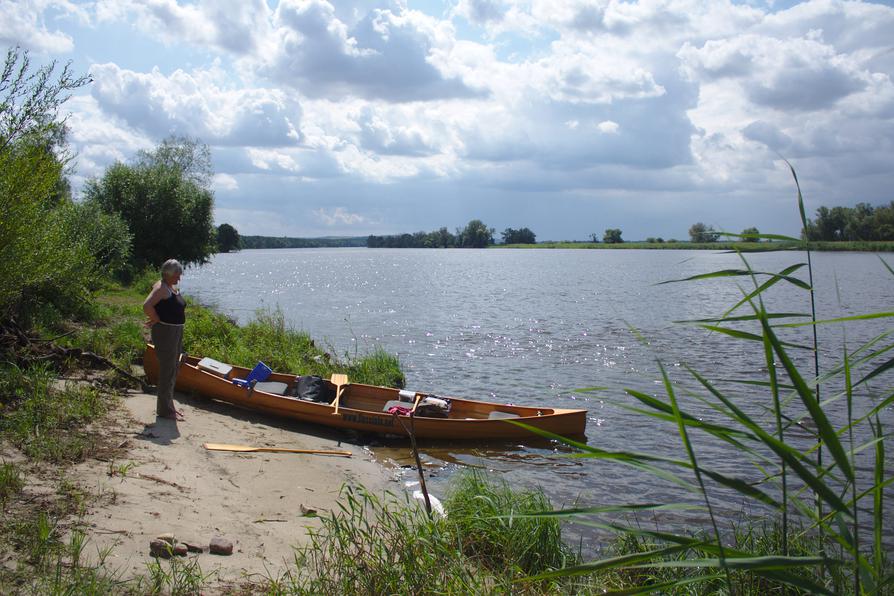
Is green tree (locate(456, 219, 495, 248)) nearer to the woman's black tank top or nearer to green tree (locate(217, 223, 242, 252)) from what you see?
green tree (locate(217, 223, 242, 252))

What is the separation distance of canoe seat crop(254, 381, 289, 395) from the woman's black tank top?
10.2 ft

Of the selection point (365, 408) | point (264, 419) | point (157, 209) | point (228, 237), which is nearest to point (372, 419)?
point (365, 408)

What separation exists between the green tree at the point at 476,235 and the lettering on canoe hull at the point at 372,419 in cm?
15902

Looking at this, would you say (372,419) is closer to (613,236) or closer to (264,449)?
(264,449)

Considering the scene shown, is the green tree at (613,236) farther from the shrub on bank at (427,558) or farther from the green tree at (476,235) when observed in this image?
the shrub on bank at (427,558)

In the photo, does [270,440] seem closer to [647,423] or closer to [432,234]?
[647,423]

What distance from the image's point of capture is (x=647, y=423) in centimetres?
1268

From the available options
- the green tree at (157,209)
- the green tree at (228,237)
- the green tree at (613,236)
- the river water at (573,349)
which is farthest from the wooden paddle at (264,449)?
the green tree at (613,236)

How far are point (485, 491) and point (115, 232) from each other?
18538 millimetres

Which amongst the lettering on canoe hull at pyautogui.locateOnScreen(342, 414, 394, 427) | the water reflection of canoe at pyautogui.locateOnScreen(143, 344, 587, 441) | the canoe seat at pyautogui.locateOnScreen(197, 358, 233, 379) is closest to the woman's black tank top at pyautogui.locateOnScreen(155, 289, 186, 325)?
the water reflection of canoe at pyautogui.locateOnScreen(143, 344, 587, 441)

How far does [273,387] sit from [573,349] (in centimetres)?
1108

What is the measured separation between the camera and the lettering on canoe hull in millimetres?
10977

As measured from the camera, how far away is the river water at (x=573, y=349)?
9.78 metres

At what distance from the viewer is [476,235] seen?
563ft
